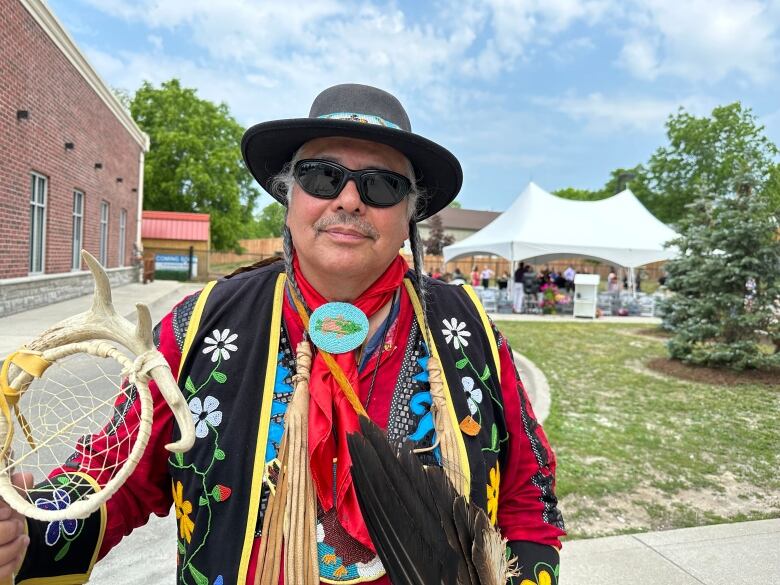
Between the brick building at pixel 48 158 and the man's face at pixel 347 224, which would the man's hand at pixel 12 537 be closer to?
the man's face at pixel 347 224

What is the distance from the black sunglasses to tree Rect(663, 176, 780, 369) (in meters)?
8.18

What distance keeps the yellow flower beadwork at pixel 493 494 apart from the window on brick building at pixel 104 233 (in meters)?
17.2

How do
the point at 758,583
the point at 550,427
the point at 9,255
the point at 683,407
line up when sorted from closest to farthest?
the point at 758,583 < the point at 550,427 < the point at 683,407 < the point at 9,255

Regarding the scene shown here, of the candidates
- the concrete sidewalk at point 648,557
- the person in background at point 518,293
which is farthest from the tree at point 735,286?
the person in background at point 518,293

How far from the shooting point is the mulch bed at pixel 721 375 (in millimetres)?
7738

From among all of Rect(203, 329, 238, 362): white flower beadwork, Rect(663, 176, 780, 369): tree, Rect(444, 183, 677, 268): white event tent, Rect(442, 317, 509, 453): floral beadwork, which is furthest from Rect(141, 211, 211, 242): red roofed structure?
Rect(442, 317, 509, 453): floral beadwork

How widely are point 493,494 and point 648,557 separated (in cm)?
225

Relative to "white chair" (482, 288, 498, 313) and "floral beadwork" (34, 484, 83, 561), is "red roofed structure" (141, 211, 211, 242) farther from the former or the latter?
"floral beadwork" (34, 484, 83, 561)

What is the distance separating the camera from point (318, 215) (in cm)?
151

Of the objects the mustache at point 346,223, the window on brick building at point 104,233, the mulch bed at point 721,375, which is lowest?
the mulch bed at point 721,375

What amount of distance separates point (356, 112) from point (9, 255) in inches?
411

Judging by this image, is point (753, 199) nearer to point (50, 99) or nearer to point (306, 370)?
point (306, 370)

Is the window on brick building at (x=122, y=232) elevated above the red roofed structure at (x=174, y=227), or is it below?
below

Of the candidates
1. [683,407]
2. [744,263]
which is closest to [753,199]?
[744,263]
